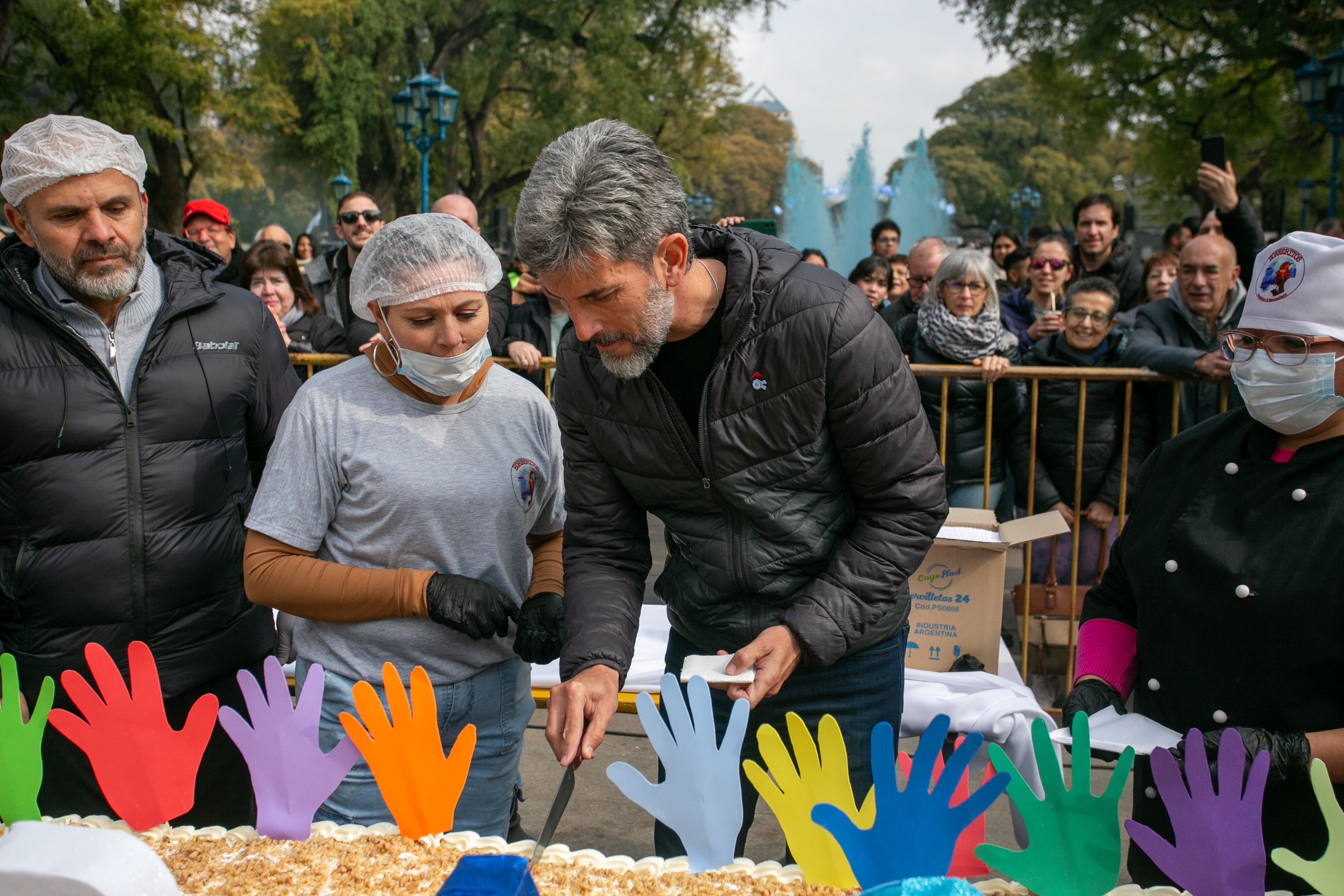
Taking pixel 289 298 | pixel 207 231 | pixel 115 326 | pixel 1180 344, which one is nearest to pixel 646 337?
pixel 115 326

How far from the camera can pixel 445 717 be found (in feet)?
7.35

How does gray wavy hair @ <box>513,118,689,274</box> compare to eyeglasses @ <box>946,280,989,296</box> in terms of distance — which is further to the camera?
eyeglasses @ <box>946,280,989,296</box>

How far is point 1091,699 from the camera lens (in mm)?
1936

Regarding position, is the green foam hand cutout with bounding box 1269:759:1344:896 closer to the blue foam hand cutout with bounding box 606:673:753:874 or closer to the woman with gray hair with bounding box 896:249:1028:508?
the blue foam hand cutout with bounding box 606:673:753:874

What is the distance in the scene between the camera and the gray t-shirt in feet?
7.01

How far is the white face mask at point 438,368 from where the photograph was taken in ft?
7.06

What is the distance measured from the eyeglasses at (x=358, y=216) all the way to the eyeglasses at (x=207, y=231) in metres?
0.70

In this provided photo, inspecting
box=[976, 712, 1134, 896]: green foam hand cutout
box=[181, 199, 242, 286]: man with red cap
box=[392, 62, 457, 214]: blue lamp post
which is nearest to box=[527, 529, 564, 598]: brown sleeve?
box=[976, 712, 1134, 896]: green foam hand cutout

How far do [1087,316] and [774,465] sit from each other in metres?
3.07

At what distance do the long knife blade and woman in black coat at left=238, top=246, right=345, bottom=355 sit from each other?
3.36 meters

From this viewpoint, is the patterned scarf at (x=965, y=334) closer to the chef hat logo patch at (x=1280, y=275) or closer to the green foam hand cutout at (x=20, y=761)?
the chef hat logo patch at (x=1280, y=275)

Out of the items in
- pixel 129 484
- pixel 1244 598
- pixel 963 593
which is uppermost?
pixel 129 484

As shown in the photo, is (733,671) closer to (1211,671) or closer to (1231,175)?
(1211,671)

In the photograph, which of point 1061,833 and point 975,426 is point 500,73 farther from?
point 1061,833
